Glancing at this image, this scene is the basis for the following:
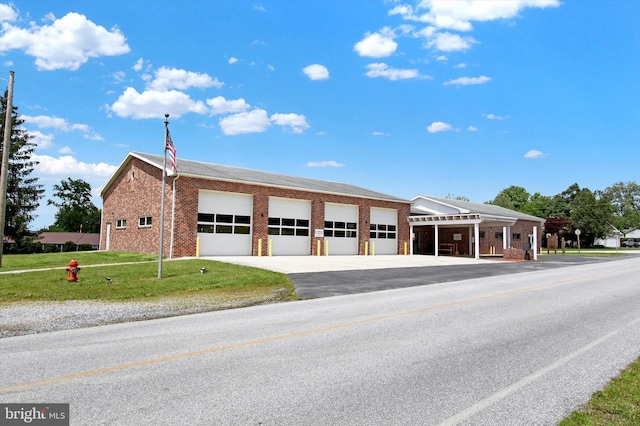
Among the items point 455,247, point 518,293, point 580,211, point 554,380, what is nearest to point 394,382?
point 554,380

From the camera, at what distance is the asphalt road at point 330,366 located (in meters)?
3.84

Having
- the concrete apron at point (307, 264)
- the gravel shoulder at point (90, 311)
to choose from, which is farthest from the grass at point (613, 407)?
the concrete apron at point (307, 264)

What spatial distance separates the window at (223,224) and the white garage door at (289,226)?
1858mm

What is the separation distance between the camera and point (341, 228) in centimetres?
3097

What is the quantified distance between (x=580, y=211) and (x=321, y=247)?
6389 cm

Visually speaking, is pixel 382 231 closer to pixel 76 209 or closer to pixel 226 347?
pixel 226 347

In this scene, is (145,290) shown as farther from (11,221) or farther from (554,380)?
(11,221)

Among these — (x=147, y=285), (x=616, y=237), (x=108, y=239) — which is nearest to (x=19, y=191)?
(x=108, y=239)

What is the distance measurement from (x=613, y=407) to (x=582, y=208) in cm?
8221

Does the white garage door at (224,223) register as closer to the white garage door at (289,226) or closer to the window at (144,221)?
the white garage door at (289,226)

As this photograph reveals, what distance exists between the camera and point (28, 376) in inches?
187

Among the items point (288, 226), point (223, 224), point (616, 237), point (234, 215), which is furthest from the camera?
point (616, 237)

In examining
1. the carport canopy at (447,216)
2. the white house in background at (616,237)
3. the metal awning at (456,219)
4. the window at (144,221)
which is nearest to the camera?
the window at (144,221)

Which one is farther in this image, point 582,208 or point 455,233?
point 582,208
